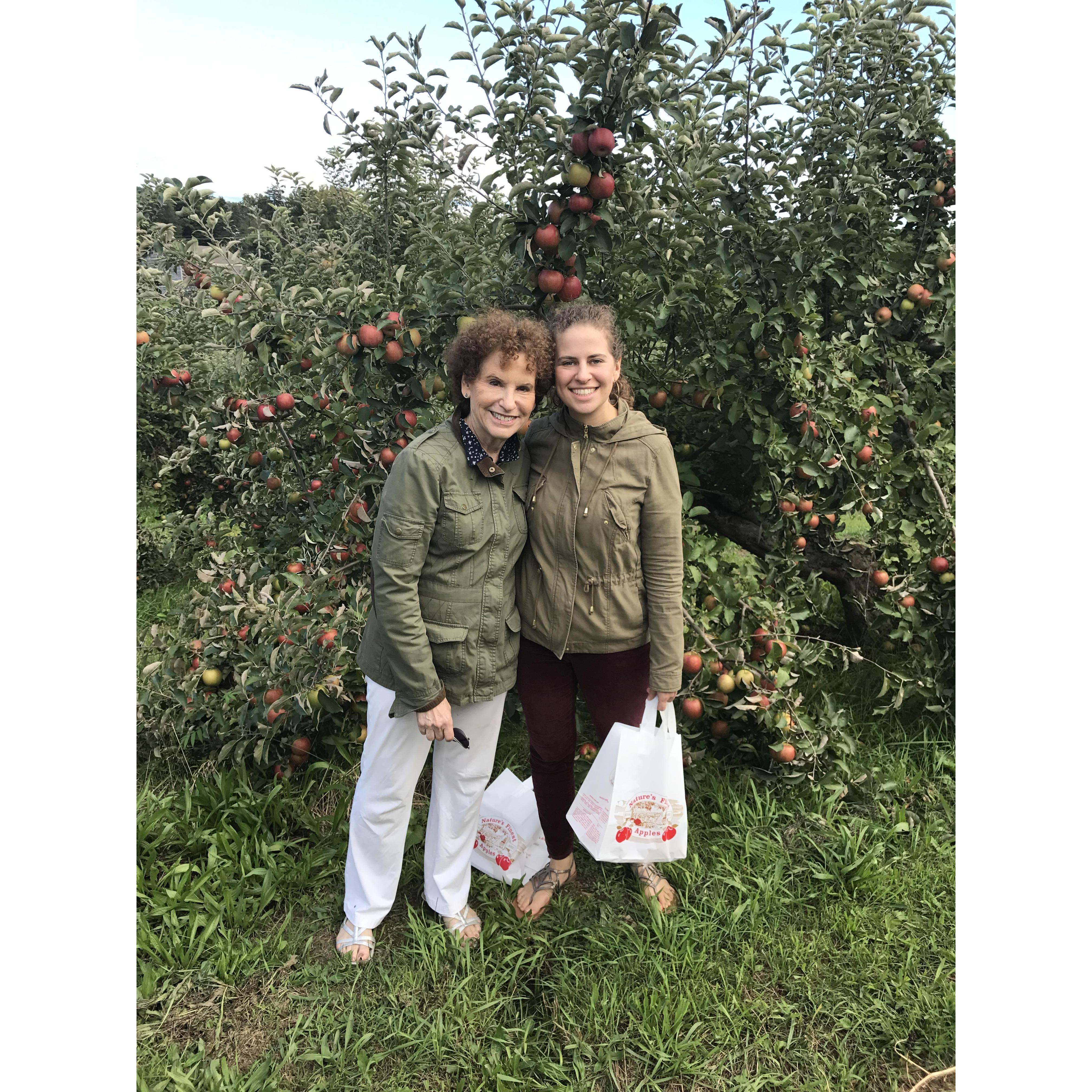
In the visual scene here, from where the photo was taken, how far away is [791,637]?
2.56 m

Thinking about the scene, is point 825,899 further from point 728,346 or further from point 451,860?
point 728,346

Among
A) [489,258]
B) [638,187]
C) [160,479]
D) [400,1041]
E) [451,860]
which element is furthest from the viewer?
[160,479]

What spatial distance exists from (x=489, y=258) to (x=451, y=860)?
1.99 metres

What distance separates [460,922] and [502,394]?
4.56ft

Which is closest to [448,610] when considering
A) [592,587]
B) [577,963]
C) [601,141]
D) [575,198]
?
[592,587]

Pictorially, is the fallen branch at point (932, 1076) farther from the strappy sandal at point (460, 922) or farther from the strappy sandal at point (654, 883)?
the strappy sandal at point (460, 922)

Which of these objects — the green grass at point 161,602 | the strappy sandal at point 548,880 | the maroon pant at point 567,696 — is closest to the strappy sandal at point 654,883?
the strappy sandal at point 548,880

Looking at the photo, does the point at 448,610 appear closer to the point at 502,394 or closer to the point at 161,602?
the point at 502,394

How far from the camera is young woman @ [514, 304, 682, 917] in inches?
72.1

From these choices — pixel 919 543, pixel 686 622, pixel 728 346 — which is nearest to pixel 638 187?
pixel 728 346

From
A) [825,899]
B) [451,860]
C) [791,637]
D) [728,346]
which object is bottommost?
[825,899]

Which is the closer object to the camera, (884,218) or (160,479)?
(884,218)

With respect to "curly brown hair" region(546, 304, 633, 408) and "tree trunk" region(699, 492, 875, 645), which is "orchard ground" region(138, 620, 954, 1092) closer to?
"tree trunk" region(699, 492, 875, 645)

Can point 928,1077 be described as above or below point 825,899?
Answer: below
